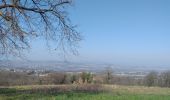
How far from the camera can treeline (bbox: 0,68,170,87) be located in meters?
55.5

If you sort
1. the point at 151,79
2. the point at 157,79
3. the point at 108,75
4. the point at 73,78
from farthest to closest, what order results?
the point at 157,79 < the point at 151,79 < the point at 108,75 < the point at 73,78

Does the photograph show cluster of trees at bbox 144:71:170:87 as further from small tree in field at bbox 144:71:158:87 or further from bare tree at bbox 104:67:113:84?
bare tree at bbox 104:67:113:84

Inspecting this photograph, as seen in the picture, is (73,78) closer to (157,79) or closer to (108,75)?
(108,75)

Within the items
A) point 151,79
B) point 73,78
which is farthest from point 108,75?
point 73,78

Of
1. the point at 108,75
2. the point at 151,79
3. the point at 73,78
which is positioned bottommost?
the point at 151,79

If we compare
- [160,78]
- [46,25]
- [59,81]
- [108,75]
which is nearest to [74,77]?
[59,81]

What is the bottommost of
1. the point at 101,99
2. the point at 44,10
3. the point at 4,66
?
Result: the point at 101,99

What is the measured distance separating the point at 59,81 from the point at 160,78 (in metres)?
23.7

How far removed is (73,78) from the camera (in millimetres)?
66562

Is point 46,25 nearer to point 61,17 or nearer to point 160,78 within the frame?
point 61,17

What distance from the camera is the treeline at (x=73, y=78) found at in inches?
2186

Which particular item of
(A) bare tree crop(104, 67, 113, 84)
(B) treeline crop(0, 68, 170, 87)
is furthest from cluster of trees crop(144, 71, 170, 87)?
(A) bare tree crop(104, 67, 113, 84)

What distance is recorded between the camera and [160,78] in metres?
78.6

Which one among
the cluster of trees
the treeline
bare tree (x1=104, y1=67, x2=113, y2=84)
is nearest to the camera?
the treeline
